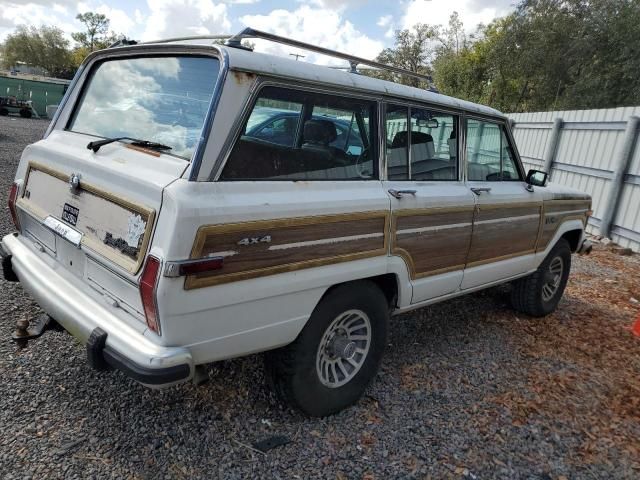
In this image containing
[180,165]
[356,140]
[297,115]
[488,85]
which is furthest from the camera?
[488,85]

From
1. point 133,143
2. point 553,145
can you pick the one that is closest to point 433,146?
point 133,143

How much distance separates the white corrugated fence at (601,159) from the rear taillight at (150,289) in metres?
8.50

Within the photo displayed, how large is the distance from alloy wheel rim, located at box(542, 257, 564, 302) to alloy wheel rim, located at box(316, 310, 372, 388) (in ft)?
8.74

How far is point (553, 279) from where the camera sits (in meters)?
4.88

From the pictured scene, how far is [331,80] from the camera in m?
2.61

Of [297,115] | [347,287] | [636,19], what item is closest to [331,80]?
[297,115]

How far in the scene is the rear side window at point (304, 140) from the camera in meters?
2.29

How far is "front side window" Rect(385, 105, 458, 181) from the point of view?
118 inches

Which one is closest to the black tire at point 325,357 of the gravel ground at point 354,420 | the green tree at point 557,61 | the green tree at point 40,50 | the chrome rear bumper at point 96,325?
the gravel ground at point 354,420

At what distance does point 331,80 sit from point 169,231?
127 centimetres

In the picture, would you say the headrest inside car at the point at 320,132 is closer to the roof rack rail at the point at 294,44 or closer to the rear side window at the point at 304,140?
the rear side window at the point at 304,140

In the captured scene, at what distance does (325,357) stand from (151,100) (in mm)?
1814

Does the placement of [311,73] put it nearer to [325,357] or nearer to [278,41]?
[278,41]

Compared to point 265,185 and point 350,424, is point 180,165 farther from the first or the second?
point 350,424
